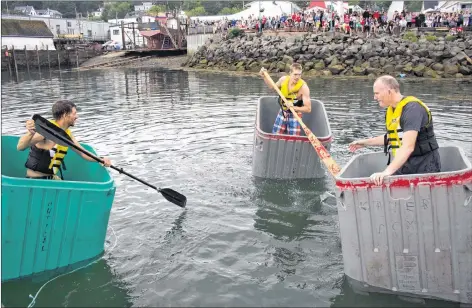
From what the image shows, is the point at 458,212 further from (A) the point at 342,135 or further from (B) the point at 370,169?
(A) the point at 342,135

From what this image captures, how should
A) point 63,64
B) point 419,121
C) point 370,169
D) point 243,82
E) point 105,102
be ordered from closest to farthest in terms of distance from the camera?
point 419,121, point 370,169, point 105,102, point 243,82, point 63,64

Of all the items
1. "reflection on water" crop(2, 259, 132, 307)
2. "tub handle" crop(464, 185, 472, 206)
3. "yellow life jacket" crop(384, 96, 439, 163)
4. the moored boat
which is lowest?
"reflection on water" crop(2, 259, 132, 307)

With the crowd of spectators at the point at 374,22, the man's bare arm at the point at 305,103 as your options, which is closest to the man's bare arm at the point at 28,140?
the man's bare arm at the point at 305,103

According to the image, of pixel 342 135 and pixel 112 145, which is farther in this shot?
pixel 342 135

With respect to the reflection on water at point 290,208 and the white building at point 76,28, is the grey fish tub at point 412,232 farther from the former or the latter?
the white building at point 76,28

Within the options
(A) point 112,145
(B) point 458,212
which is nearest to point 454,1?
(A) point 112,145

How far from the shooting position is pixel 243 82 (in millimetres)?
26828

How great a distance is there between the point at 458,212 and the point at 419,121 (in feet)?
3.00

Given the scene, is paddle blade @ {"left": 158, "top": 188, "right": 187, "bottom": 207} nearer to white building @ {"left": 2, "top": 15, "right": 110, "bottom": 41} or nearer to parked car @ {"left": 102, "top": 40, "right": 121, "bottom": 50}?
parked car @ {"left": 102, "top": 40, "right": 121, "bottom": 50}

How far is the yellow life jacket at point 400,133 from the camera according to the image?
459 cm

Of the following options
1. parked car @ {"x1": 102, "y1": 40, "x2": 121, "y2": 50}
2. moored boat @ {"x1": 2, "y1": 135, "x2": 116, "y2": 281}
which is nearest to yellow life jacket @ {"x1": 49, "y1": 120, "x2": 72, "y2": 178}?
moored boat @ {"x1": 2, "y1": 135, "x2": 116, "y2": 281}

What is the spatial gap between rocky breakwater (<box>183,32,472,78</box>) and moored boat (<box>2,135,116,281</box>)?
82.7ft

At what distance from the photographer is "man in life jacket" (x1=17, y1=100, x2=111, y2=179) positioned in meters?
5.07

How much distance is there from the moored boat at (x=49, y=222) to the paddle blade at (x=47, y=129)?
55cm
